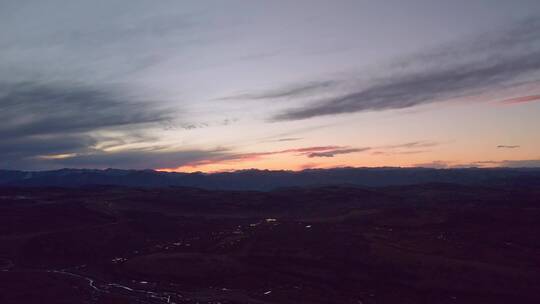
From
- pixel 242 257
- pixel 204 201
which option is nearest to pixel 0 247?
pixel 242 257

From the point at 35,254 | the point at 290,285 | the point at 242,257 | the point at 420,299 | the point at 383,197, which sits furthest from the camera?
the point at 383,197

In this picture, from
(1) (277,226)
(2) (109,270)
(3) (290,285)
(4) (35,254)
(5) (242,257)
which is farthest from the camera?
(1) (277,226)

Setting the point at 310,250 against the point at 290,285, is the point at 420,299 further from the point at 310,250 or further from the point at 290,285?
the point at 310,250

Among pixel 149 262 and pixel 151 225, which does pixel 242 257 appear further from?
pixel 151 225

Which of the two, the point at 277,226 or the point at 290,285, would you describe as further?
the point at 277,226

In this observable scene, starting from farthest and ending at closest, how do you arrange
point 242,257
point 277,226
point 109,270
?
point 277,226, point 242,257, point 109,270

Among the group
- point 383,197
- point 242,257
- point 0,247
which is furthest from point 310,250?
point 383,197
